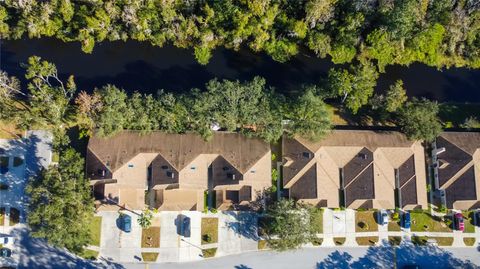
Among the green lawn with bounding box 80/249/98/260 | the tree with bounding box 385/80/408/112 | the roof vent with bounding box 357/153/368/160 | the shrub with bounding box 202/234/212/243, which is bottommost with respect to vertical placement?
the green lawn with bounding box 80/249/98/260

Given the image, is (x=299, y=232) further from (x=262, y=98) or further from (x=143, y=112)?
(x=143, y=112)

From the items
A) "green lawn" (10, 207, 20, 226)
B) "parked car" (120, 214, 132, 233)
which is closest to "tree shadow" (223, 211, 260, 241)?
"parked car" (120, 214, 132, 233)

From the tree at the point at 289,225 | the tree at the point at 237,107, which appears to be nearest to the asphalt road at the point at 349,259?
the tree at the point at 289,225

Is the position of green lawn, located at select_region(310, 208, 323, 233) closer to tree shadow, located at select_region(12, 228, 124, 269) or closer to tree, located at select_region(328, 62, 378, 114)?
tree, located at select_region(328, 62, 378, 114)

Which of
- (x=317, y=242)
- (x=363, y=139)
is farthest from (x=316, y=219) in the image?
(x=363, y=139)

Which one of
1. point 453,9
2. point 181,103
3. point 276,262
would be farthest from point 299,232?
point 453,9
